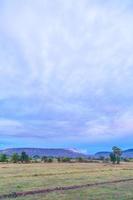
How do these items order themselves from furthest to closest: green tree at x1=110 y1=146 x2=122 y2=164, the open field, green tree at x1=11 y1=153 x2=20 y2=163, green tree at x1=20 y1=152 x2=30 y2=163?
green tree at x1=110 y1=146 x2=122 y2=164 < green tree at x1=20 y1=152 x2=30 y2=163 < green tree at x1=11 y1=153 x2=20 y2=163 < the open field

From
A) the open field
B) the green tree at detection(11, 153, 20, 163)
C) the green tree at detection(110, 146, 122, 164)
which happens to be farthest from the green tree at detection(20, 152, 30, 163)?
the open field

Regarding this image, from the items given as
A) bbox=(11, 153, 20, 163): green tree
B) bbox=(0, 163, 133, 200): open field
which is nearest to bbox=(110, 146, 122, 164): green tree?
bbox=(11, 153, 20, 163): green tree

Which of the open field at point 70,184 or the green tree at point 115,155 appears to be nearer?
the open field at point 70,184

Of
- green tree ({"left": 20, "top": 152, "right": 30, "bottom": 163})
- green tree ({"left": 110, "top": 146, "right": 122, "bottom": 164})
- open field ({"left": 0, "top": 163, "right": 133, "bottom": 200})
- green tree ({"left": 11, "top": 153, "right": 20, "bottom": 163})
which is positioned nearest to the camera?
open field ({"left": 0, "top": 163, "right": 133, "bottom": 200})

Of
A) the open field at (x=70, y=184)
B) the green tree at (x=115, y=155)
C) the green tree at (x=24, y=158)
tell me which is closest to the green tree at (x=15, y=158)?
the green tree at (x=24, y=158)

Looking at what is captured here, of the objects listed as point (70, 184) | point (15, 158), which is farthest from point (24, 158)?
point (70, 184)

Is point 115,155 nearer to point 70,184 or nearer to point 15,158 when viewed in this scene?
point 15,158

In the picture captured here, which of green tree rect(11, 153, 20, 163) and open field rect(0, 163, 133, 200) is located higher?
green tree rect(11, 153, 20, 163)

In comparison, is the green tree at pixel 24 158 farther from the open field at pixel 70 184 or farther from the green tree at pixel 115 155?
the open field at pixel 70 184

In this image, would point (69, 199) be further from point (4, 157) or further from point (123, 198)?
point (4, 157)

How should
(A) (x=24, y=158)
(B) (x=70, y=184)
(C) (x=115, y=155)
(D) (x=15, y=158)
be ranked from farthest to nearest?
(C) (x=115, y=155) < (A) (x=24, y=158) < (D) (x=15, y=158) < (B) (x=70, y=184)

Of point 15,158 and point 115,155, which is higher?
point 115,155

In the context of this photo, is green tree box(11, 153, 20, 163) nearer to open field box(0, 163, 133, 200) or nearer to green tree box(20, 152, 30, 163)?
green tree box(20, 152, 30, 163)

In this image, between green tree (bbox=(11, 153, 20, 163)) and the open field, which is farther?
green tree (bbox=(11, 153, 20, 163))
